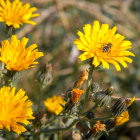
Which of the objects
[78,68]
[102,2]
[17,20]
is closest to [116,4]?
[102,2]

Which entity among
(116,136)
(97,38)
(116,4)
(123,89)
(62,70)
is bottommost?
(116,136)

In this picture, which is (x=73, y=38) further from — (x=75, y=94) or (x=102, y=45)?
(x=75, y=94)

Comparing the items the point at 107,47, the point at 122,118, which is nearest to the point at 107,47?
the point at 107,47

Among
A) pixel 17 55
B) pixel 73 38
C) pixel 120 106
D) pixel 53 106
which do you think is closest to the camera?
pixel 120 106

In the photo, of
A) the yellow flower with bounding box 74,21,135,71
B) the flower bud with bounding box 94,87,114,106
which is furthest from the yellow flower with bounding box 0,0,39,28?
the flower bud with bounding box 94,87,114,106

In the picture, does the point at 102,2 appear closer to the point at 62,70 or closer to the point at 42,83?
the point at 62,70
